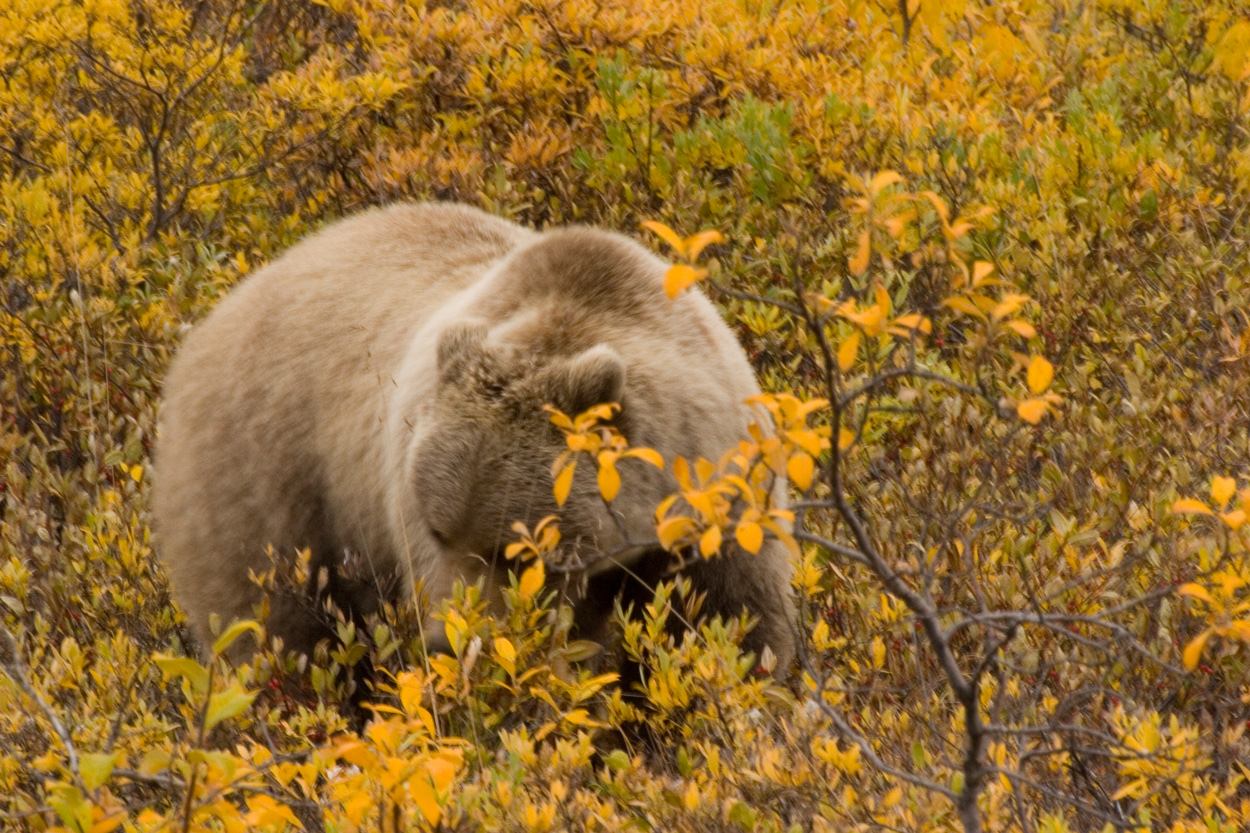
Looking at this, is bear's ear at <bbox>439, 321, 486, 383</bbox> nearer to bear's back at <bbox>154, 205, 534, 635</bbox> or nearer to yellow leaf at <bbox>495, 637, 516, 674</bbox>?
bear's back at <bbox>154, 205, 534, 635</bbox>

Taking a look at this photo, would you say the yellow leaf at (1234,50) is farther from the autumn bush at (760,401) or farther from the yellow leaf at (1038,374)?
the yellow leaf at (1038,374)

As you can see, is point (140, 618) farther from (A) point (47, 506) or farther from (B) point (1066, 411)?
(B) point (1066, 411)

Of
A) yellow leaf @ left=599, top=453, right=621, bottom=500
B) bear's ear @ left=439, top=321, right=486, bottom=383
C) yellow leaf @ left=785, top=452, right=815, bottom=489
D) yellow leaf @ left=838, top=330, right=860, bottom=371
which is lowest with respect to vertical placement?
bear's ear @ left=439, top=321, right=486, bottom=383

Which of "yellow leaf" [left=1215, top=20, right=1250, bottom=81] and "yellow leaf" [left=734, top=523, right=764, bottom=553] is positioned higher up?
"yellow leaf" [left=734, top=523, right=764, bottom=553]

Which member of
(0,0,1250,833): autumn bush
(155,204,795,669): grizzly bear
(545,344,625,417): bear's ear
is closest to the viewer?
(0,0,1250,833): autumn bush

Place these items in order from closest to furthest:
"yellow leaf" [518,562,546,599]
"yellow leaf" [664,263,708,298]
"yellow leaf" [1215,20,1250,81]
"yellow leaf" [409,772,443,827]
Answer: "yellow leaf" [409,772,443,827] → "yellow leaf" [664,263,708,298] → "yellow leaf" [518,562,546,599] → "yellow leaf" [1215,20,1250,81]

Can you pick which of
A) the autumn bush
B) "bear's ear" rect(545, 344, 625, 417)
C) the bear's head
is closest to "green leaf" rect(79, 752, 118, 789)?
the autumn bush

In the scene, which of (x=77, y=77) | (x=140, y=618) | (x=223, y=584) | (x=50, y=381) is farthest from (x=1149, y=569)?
(x=77, y=77)

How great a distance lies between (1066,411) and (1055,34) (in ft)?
12.2

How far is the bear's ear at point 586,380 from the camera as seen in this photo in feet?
11.1

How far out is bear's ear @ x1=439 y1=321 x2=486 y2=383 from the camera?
351cm

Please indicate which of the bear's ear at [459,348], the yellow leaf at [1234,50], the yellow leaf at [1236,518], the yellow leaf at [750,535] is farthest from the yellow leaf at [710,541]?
the yellow leaf at [1234,50]

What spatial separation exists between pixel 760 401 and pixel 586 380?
1.25 metres

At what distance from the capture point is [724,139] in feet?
20.4
